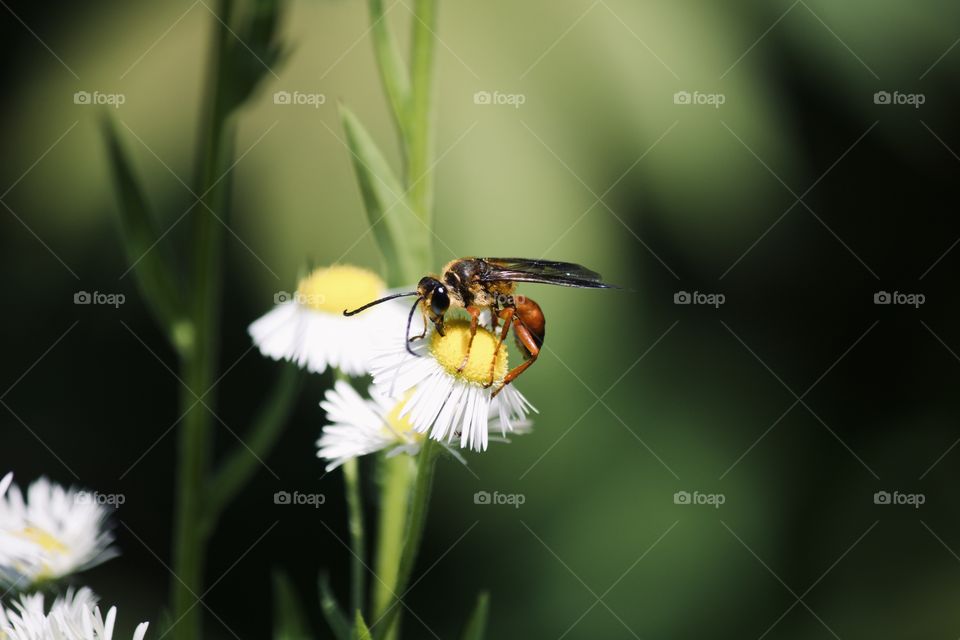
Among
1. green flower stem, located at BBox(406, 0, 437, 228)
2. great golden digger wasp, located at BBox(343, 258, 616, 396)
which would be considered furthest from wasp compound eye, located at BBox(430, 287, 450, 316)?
green flower stem, located at BBox(406, 0, 437, 228)

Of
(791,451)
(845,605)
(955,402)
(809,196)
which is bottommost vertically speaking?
(845,605)

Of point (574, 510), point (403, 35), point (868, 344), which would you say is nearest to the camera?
point (403, 35)

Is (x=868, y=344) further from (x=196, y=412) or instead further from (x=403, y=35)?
(x=196, y=412)

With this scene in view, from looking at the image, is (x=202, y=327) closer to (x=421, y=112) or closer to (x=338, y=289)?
(x=338, y=289)

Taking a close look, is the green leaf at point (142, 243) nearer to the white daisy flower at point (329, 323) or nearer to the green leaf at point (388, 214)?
the white daisy flower at point (329, 323)

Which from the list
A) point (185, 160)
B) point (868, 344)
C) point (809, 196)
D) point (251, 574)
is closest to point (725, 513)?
Result: point (868, 344)
